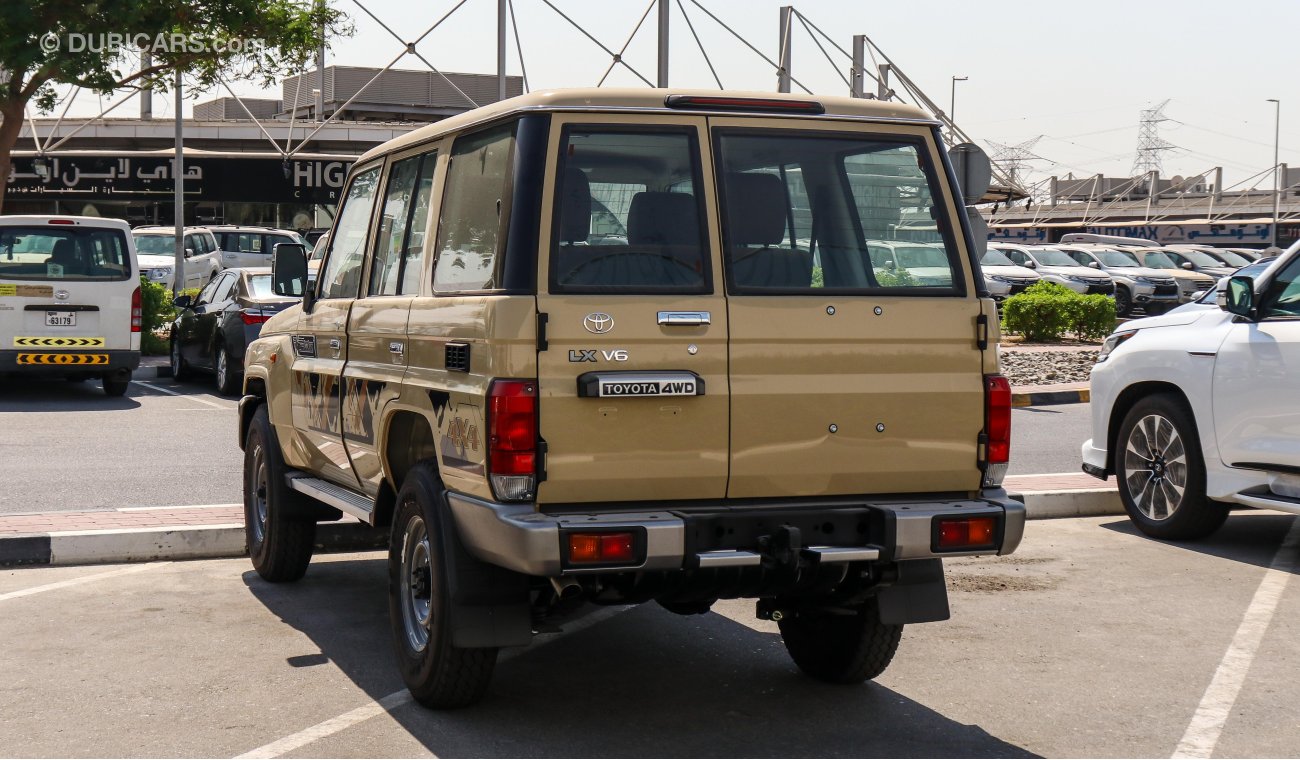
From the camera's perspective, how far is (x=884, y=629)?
5.68 meters

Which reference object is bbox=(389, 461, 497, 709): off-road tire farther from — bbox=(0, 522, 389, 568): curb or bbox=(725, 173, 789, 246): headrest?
bbox=(0, 522, 389, 568): curb

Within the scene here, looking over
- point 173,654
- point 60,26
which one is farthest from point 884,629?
point 60,26

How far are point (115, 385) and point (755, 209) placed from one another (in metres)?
13.3

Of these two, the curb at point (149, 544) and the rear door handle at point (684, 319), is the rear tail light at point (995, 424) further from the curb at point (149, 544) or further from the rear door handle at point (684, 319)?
the curb at point (149, 544)

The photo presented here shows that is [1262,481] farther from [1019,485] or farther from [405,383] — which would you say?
[405,383]

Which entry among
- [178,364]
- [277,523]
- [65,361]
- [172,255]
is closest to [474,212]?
[277,523]

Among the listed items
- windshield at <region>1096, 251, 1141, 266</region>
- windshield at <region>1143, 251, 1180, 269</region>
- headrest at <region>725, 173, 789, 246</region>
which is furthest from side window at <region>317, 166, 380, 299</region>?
windshield at <region>1143, 251, 1180, 269</region>

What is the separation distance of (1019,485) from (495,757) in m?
6.56

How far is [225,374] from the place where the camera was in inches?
666

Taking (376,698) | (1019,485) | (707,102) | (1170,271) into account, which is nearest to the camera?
(707,102)

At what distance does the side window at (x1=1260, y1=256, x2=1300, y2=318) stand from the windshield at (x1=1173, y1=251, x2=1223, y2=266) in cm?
3594

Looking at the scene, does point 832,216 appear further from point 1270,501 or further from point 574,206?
point 1270,501

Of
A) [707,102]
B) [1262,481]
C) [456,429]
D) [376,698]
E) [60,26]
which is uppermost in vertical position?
[60,26]

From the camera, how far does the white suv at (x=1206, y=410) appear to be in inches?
321
